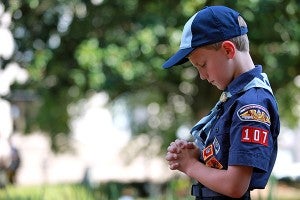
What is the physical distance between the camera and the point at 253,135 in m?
2.49

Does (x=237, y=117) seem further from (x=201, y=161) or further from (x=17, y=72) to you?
(x=17, y=72)

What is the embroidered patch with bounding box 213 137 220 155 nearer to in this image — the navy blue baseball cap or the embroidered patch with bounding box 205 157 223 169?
the embroidered patch with bounding box 205 157 223 169

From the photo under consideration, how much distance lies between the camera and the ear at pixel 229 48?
8.51ft

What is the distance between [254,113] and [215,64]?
0.21 meters

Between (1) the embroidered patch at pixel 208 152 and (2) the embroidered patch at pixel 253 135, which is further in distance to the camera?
(1) the embroidered patch at pixel 208 152

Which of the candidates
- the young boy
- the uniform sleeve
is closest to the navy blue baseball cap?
the young boy

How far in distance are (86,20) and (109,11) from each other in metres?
0.54

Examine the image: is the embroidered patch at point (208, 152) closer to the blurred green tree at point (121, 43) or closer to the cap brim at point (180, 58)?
the cap brim at point (180, 58)

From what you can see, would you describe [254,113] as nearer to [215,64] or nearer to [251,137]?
[251,137]

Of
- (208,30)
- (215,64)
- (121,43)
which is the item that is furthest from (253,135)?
(121,43)

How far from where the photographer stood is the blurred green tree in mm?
10016

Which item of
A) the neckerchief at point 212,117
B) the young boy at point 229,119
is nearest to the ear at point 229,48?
the young boy at point 229,119

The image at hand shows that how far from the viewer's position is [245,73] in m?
2.63

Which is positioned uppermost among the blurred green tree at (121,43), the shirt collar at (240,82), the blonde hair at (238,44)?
the blurred green tree at (121,43)
